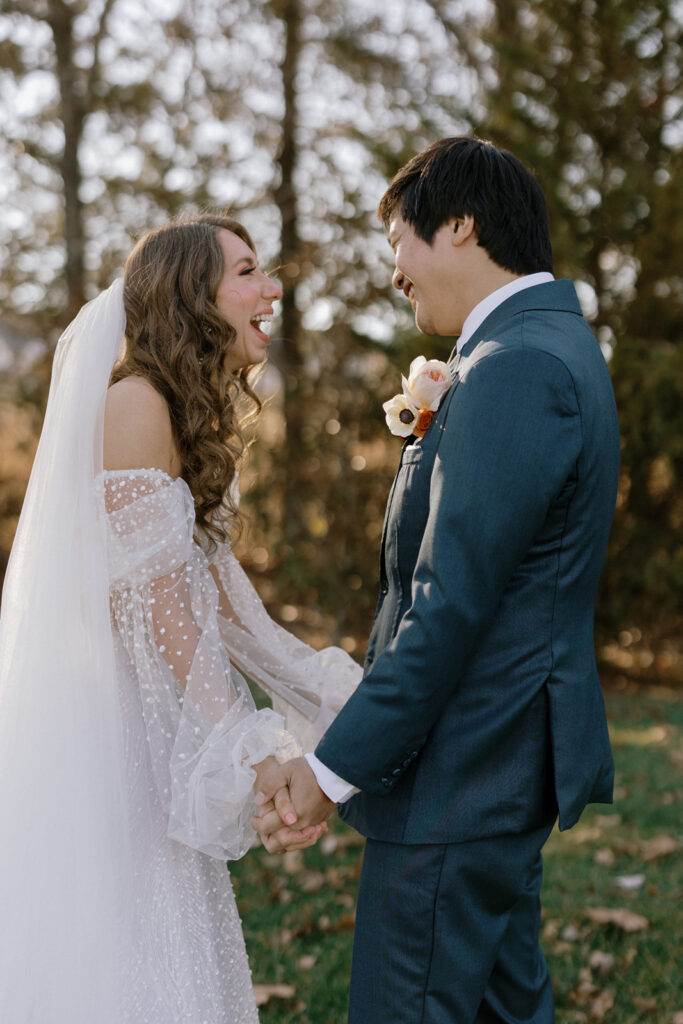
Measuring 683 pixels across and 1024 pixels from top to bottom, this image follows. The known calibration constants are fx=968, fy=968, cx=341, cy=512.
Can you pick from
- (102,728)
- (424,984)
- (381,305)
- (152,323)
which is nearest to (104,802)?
(102,728)

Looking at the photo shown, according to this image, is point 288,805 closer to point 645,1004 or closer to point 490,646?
point 490,646

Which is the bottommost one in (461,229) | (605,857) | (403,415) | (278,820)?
(605,857)

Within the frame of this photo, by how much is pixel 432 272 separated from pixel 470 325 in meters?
0.16

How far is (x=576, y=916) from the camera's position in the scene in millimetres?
3986

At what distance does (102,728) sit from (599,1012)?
6.70ft

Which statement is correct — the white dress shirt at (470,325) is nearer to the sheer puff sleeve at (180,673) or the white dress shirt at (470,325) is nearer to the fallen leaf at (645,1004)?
the sheer puff sleeve at (180,673)

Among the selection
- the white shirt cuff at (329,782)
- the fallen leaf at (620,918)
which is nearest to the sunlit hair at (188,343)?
the white shirt cuff at (329,782)

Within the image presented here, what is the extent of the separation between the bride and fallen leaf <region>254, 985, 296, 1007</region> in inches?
36.7

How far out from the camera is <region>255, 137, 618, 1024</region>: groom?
1974mm

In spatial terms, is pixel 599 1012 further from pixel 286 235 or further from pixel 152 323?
pixel 286 235

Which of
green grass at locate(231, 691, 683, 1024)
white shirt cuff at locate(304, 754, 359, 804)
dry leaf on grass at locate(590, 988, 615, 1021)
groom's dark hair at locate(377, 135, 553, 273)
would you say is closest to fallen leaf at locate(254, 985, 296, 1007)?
green grass at locate(231, 691, 683, 1024)

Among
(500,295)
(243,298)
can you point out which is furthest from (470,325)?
(243,298)

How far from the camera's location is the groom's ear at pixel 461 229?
2.23 meters

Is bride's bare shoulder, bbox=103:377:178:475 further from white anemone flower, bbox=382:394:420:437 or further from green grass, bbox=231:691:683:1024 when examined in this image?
green grass, bbox=231:691:683:1024
